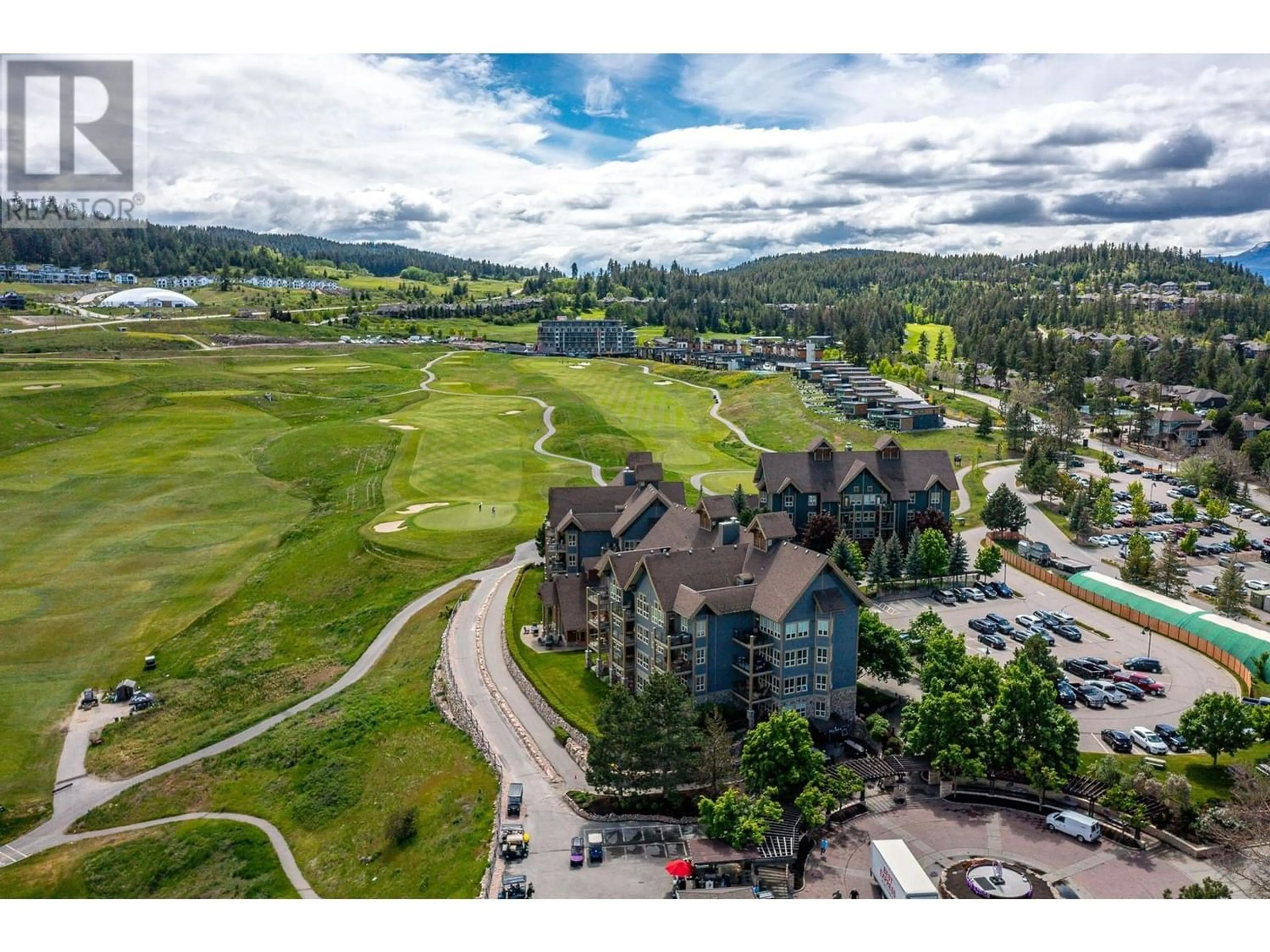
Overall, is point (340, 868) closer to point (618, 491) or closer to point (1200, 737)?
point (618, 491)

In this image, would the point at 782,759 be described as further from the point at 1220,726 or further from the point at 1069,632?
the point at 1069,632

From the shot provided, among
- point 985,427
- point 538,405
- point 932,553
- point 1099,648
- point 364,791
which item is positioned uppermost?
point 538,405

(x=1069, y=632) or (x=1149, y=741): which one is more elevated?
(x=1069, y=632)

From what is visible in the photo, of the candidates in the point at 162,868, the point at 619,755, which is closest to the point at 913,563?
the point at 619,755

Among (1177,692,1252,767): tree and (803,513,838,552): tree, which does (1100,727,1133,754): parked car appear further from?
(803,513,838,552): tree

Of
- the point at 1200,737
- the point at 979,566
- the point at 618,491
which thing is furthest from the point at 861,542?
the point at 1200,737

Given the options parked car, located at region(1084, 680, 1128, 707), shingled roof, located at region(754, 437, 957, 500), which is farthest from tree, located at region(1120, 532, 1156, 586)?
parked car, located at region(1084, 680, 1128, 707)
